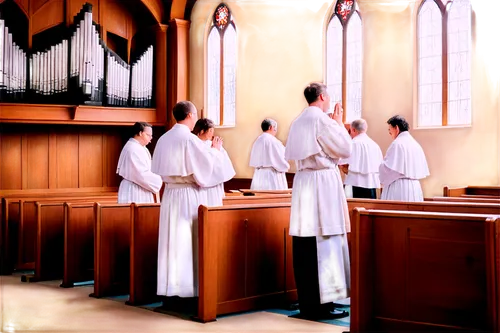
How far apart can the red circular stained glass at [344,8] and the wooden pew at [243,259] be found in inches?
254

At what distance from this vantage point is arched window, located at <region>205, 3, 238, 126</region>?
14.0 meters

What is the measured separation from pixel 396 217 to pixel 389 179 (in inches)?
133

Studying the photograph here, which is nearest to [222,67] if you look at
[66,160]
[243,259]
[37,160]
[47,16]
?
[47,16]

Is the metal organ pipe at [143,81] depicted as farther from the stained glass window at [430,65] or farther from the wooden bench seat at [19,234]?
the stained glass window at [430,65]

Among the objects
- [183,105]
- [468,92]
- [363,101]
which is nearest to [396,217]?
[183,105]

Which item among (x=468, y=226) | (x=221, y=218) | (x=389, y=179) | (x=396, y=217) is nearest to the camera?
(x=468, y=226)

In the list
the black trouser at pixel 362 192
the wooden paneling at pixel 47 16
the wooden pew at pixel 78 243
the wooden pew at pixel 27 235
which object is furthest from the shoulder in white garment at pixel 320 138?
the wooden paneling at pixel 47 16

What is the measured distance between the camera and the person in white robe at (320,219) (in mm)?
5953

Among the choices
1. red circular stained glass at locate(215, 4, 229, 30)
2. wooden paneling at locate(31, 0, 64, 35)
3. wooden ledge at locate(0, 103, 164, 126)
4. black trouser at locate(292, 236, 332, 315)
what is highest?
red circular stained glass at locate(215, 4, 229, 30)

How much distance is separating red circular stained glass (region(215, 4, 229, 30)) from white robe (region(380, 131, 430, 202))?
6525 mm

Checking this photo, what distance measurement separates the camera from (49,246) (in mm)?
8758

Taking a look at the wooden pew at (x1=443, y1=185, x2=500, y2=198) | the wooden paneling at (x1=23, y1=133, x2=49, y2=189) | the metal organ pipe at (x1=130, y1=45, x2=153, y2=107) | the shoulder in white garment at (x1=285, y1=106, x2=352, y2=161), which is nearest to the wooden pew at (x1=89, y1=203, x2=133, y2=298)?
the shoulder in white garment at (x1=285, y1=106, x2=352, y2=161)

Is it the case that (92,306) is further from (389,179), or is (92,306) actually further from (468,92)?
(468,92)

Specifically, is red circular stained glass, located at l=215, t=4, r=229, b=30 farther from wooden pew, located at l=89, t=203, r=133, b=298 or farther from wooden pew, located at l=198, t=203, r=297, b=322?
wooden pew, located at l=198, t=203, r=297, b=322
